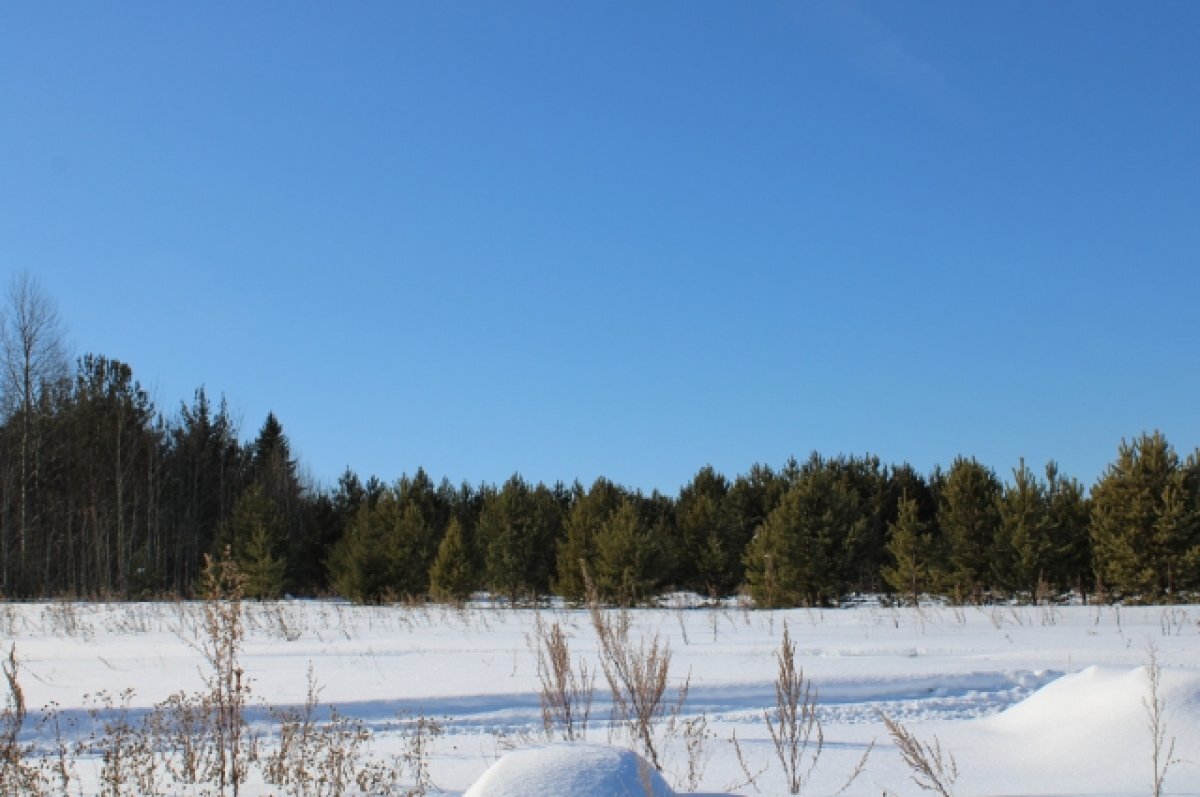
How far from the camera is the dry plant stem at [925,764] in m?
2.80

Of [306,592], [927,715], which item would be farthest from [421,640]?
[306,592]

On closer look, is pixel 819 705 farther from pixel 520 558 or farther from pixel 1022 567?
pixel 520 558

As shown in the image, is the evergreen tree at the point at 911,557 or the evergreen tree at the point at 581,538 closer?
the evergreen tree at the point at 911,557

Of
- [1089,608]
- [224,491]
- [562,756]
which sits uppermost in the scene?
[224,491]

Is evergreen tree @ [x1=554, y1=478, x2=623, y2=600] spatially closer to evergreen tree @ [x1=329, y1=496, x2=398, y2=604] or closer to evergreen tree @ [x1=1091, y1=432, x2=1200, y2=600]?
evergreen tree @ [x1=329, y1=496, x2=398, y2=604]

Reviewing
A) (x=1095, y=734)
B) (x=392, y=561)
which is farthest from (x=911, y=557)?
(x=1095, y=734)

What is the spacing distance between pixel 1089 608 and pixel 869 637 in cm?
679

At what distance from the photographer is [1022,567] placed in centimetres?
1986

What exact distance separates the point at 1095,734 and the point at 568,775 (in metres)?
2.92

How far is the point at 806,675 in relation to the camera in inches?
308

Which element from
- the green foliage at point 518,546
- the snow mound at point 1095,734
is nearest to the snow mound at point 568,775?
the snow mound at point 1095,734

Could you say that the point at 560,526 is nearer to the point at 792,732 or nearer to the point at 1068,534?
the point at 1068,534

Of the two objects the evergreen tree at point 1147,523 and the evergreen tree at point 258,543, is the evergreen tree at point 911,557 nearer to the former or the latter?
the evergreen tree at point 1147,523

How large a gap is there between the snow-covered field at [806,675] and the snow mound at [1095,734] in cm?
1
